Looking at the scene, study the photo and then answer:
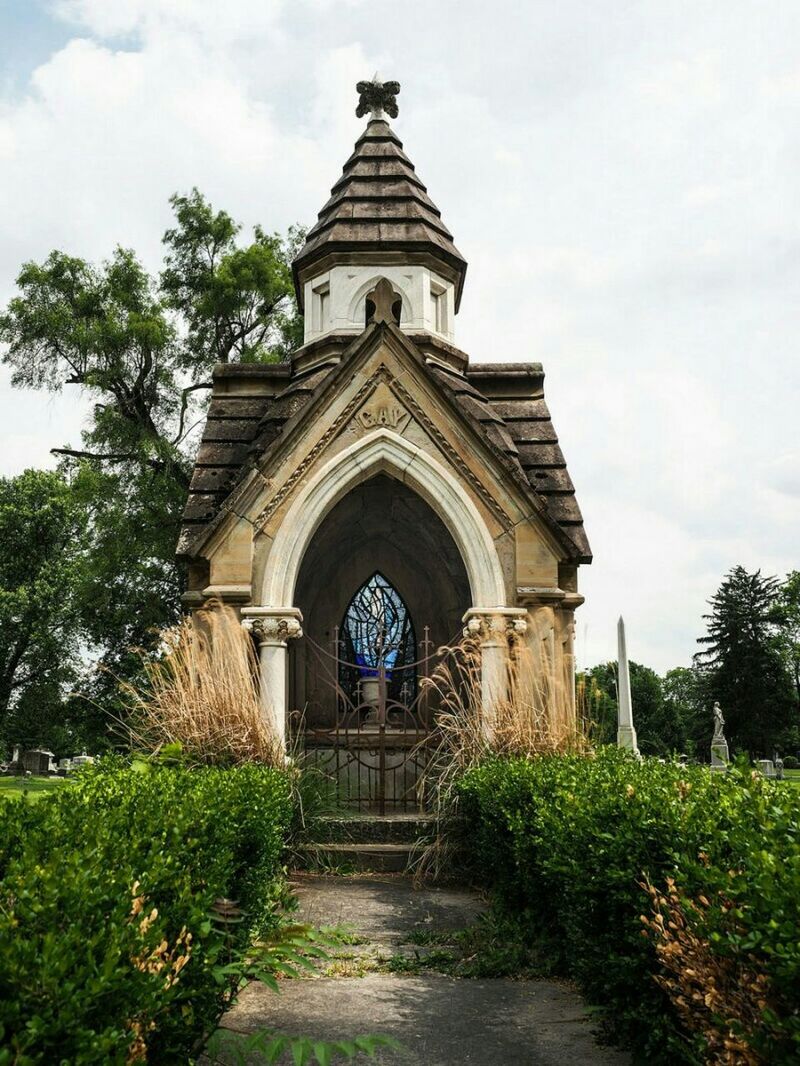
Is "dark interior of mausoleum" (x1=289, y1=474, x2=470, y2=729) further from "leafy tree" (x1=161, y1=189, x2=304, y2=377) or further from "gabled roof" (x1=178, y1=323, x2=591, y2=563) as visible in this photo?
"leafy tree" (x1=161, y1=189, x2=304, y2=377)

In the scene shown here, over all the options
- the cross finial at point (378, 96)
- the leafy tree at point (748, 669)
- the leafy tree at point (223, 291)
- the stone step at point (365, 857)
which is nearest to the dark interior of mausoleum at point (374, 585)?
the stone step at point (365, 857)

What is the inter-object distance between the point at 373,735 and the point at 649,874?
8122 mm

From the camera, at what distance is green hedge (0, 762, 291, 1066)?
78.4 inches

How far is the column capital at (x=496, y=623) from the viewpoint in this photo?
9.59m

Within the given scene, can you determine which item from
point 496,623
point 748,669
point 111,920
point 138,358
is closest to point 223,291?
point 138,358

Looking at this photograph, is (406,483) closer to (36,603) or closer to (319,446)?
(319,446)

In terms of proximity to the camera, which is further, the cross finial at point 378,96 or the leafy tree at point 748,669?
the leafy tree at point 748,669

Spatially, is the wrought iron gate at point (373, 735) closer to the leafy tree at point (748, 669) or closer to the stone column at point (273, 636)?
the stone column at point (273, 636)

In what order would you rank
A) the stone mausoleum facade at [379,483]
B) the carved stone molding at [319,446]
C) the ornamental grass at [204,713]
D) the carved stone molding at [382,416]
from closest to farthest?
the ornamental grass at [204,713]
the stone mausoleum facade at [379,483]
the carved stone molding at [319,446]
the carved stone molding at [382,416]

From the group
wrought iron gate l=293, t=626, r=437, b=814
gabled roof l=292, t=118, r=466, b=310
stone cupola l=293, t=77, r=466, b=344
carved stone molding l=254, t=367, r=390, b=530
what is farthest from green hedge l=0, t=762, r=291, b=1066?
gabled roof l=292, t=118, r=466, b=310

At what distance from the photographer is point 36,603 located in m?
33.8

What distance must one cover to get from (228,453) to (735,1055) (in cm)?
983

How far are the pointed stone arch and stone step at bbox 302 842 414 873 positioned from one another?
2.60m

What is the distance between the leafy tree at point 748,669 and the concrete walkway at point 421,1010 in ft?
128
